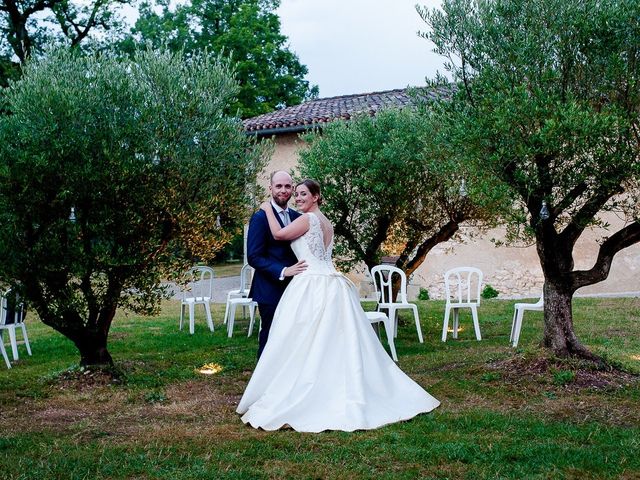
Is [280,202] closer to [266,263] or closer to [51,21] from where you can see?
[266,263]

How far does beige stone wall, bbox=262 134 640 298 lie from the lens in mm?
15766

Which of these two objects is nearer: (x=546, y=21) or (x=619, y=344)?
(x=546, y=21)

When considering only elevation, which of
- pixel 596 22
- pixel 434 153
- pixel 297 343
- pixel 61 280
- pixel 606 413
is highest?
pixel 596 22

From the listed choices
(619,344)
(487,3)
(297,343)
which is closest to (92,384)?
(297,343)

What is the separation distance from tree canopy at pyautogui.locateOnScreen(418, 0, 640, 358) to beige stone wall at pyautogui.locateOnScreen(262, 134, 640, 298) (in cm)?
866

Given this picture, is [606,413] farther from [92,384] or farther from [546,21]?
[92,384]

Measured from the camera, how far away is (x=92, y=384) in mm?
7488

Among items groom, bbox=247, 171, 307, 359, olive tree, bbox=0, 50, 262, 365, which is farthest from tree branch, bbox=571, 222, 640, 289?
olive tree, bbox=0, 50, 262, 365

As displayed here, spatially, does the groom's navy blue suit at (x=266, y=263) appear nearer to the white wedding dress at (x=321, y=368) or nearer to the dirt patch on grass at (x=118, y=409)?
the white wedding dress at (x=321, y=368)

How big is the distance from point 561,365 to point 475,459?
10.2ft

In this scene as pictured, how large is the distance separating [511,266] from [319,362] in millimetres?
11546

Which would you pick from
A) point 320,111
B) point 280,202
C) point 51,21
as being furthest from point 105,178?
point 51,21

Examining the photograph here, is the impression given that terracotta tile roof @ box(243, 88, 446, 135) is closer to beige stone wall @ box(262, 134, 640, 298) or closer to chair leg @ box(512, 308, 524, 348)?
beige stone wall @ box(262, 134, 640, 298)

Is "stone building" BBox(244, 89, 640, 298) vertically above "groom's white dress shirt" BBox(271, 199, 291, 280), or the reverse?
"groom's white dress shirt" BBox(271, 199, 291, 280)
